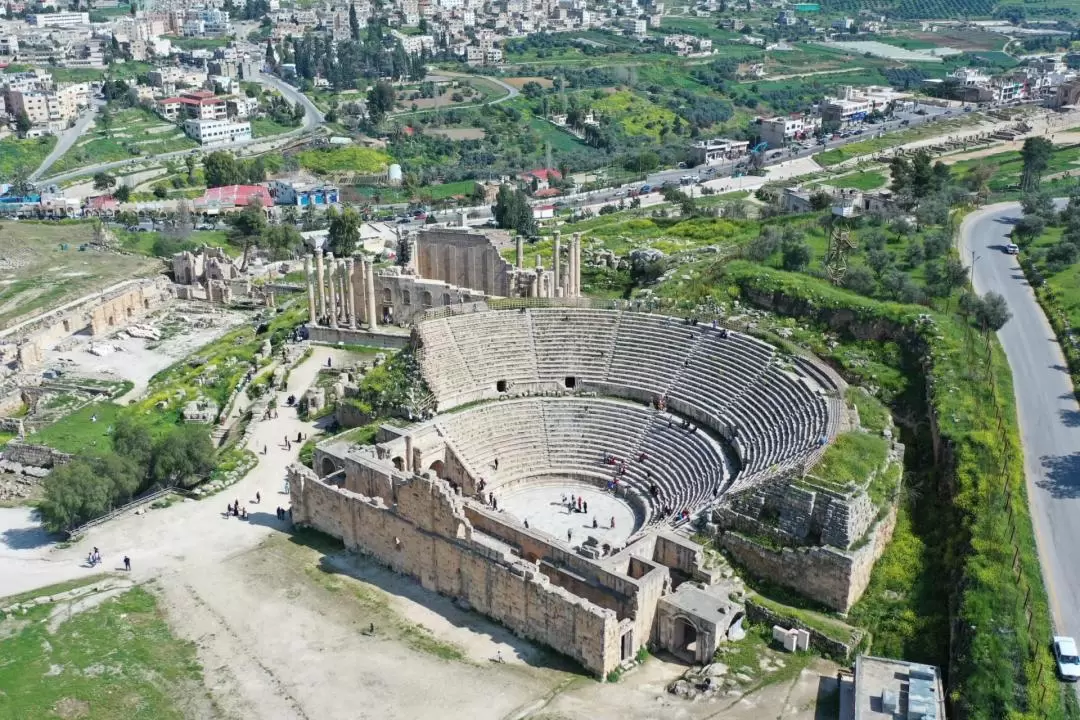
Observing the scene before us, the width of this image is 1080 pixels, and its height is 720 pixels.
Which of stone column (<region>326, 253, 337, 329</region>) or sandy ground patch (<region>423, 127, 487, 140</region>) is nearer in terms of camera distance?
stone column (<region>326, 253, 337, 329</region>)

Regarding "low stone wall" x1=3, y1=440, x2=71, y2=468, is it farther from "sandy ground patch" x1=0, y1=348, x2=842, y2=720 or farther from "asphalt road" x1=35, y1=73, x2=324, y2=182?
"asphalt road" x1=35, y1=73, x2=324, y2=182

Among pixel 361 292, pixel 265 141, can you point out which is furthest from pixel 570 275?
pixel 265 141

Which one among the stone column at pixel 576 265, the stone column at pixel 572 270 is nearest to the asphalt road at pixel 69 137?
the stone column at pixel 572 270


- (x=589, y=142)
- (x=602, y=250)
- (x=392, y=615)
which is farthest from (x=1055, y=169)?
(x=392, y=615)

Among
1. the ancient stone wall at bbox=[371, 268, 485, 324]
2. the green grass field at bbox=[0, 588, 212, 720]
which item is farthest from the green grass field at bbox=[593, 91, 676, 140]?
the green grass field at bbox=[0, 588, 212, 720]

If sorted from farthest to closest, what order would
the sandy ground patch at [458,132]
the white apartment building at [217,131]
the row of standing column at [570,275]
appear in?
1. the sandy ground patch at [458,132]
2. the white apartment building at [217,131]
3. the row of standing column at [570,275]

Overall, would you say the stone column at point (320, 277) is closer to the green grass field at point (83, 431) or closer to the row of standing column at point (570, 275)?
the green grass field at point (83, 431)
